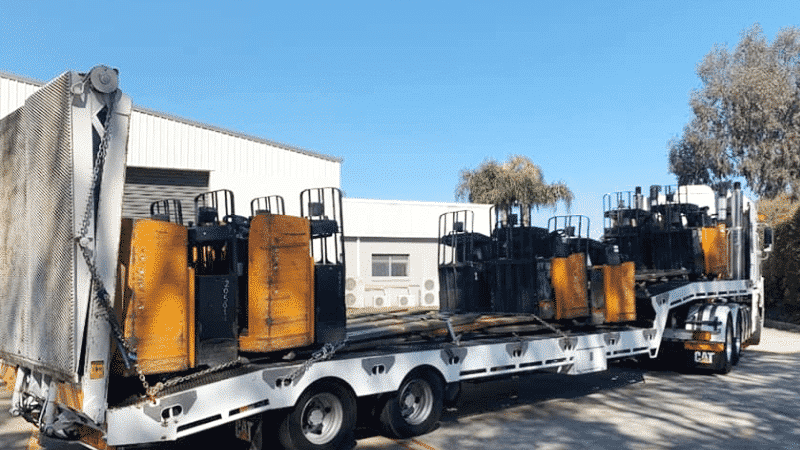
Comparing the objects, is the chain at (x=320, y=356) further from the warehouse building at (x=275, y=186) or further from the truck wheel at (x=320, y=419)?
the warehouse building at (x=275, y=186)

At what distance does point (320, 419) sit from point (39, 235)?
124 inches

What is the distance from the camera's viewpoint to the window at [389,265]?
1061 inches

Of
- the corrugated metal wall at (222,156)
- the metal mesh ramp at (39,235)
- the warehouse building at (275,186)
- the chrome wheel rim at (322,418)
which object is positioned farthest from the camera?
the warehouse building at (275,186)

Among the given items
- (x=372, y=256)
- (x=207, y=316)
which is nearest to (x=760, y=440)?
(x=207, y=316)

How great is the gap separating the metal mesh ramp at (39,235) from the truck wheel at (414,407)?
11.2 feet

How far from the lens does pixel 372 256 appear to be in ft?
87.8

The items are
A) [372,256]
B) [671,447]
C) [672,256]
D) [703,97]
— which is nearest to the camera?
[671,447]

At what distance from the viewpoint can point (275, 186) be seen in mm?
22172

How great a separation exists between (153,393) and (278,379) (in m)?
1.17

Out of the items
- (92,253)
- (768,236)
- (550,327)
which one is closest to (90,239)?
(92,253)

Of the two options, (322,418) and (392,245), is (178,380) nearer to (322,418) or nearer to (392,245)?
(322,418)

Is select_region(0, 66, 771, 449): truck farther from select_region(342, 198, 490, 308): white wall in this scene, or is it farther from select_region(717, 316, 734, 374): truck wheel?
select_region(342, 198, 490, 308): white wall

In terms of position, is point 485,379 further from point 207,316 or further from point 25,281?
point 25,281

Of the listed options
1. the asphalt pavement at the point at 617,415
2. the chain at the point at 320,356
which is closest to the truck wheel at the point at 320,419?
the chain at the point at 320,356
